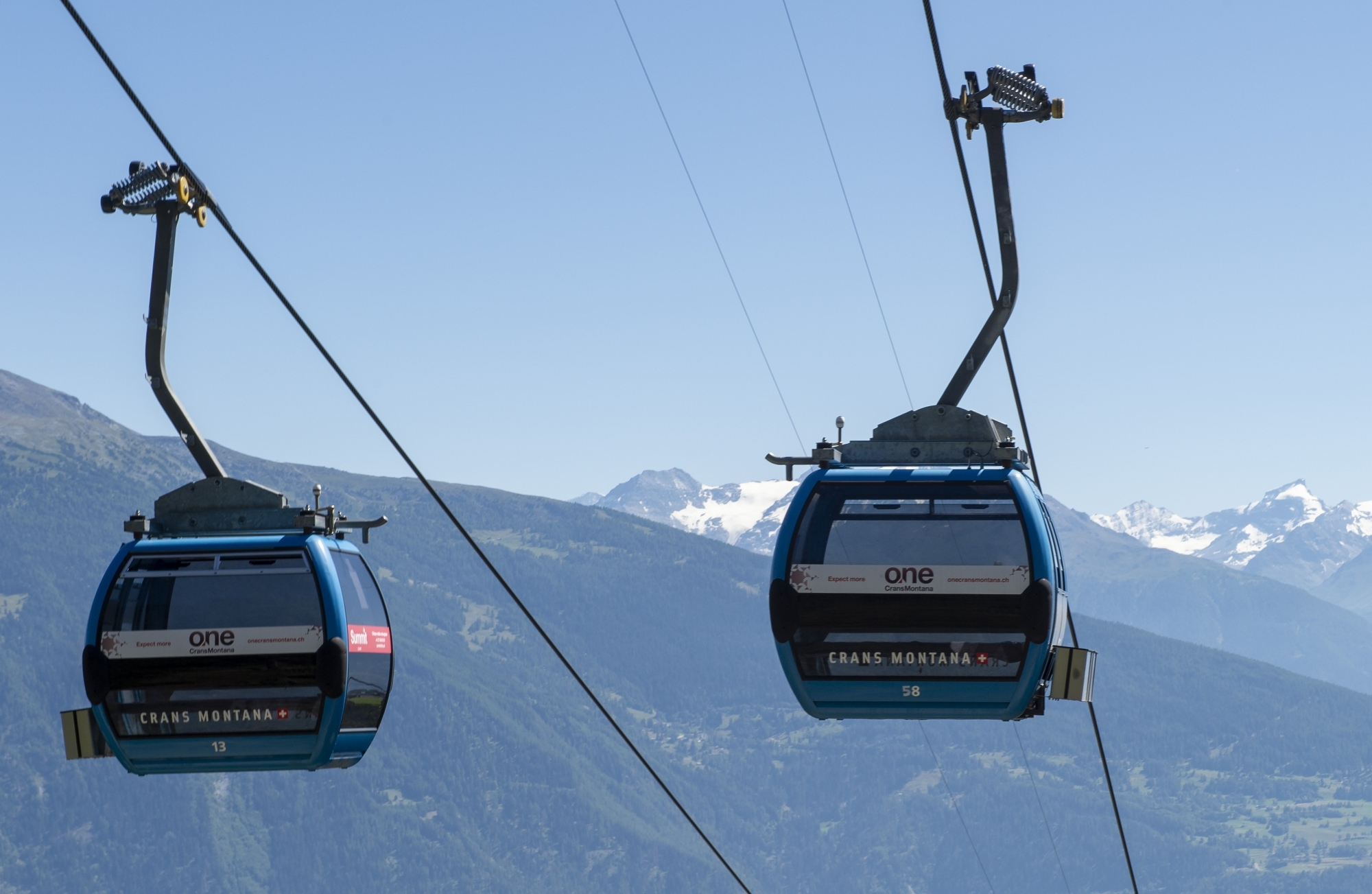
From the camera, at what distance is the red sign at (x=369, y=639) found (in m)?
16.8

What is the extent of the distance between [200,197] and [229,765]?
18.1ft

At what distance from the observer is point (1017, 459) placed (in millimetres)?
17141

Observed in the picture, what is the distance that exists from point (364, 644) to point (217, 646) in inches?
51.9

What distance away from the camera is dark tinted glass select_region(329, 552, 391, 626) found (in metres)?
16.9

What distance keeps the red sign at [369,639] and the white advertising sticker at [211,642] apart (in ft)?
0.98

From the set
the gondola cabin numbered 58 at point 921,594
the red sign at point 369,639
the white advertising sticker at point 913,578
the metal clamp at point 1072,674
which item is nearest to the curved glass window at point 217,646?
the red sign at point 369,639

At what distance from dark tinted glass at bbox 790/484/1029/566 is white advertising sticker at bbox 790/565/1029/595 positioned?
7 centimetres

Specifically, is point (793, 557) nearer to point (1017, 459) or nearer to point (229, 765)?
point (1017, 459)

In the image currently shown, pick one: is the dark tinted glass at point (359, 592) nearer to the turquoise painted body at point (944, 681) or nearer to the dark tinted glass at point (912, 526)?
the turquoise painted body at point (944, 681)

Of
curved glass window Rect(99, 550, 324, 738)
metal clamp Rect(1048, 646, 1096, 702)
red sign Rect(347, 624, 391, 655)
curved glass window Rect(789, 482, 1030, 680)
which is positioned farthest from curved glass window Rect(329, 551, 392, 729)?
Answer: metal clamp Rect(1048, 646, 1096, 702)

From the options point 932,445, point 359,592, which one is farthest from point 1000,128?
point 359,592

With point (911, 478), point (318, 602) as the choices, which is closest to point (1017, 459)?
point (911, 478)

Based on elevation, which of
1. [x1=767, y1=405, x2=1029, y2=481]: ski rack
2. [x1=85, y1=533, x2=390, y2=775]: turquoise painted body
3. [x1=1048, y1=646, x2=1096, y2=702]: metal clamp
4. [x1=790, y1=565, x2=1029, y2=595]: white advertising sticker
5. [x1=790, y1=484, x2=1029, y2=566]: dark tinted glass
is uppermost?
[x1=767, y1=405, x2=1029, y2=481]: ski rack

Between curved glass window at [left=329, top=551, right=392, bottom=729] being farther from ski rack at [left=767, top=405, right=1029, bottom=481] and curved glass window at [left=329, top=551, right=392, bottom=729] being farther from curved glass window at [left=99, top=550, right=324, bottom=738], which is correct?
ski rack at [left=767, top=405, right=1029, bottom=481]
